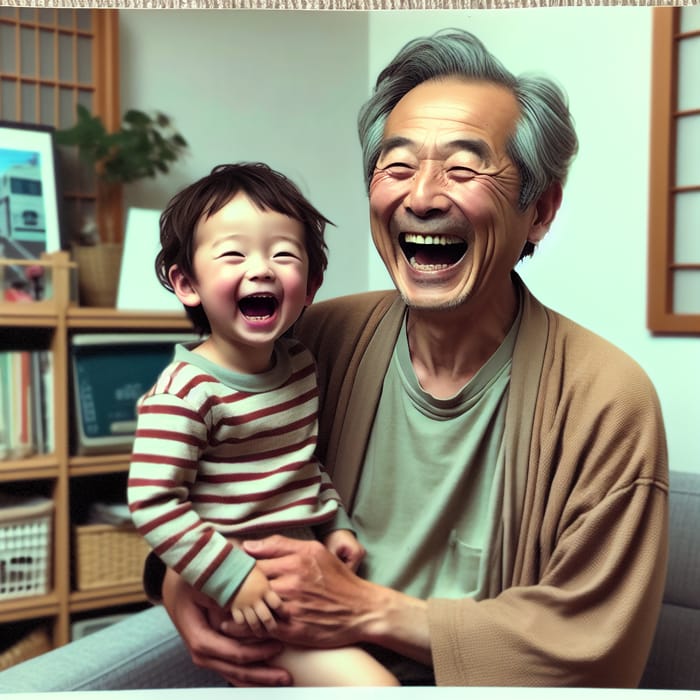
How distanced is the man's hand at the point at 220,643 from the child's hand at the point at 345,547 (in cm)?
10

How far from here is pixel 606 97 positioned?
78 centimetres

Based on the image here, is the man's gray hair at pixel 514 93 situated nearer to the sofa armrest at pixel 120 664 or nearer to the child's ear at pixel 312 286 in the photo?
the child's ear at pixel 312 286

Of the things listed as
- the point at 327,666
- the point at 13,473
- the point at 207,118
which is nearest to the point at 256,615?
the point at 327,666

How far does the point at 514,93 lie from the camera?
28.4 inches

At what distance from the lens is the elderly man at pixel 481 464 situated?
700 millimetres

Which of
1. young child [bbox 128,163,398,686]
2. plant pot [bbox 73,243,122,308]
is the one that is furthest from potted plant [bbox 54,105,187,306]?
young child [bbox 128,163,398,686]

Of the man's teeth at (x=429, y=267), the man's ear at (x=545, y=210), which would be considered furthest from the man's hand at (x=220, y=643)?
the man's ear at (x=545, y=210)

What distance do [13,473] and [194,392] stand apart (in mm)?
287

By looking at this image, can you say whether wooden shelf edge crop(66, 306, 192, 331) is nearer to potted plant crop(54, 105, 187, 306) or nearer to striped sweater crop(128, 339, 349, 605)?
potted plant crop(54, 105, 187, 306)

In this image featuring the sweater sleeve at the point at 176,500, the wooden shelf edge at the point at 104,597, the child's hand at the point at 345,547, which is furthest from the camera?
the wooden shelf edge at the point at 104,597

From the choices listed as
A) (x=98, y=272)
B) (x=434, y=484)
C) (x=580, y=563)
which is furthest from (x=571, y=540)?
(x=98, y=272)

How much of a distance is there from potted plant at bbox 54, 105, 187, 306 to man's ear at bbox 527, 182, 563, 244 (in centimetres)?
37

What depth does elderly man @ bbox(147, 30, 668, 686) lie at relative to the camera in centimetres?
70

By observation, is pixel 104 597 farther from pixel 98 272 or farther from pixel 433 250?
pixel 433 250
